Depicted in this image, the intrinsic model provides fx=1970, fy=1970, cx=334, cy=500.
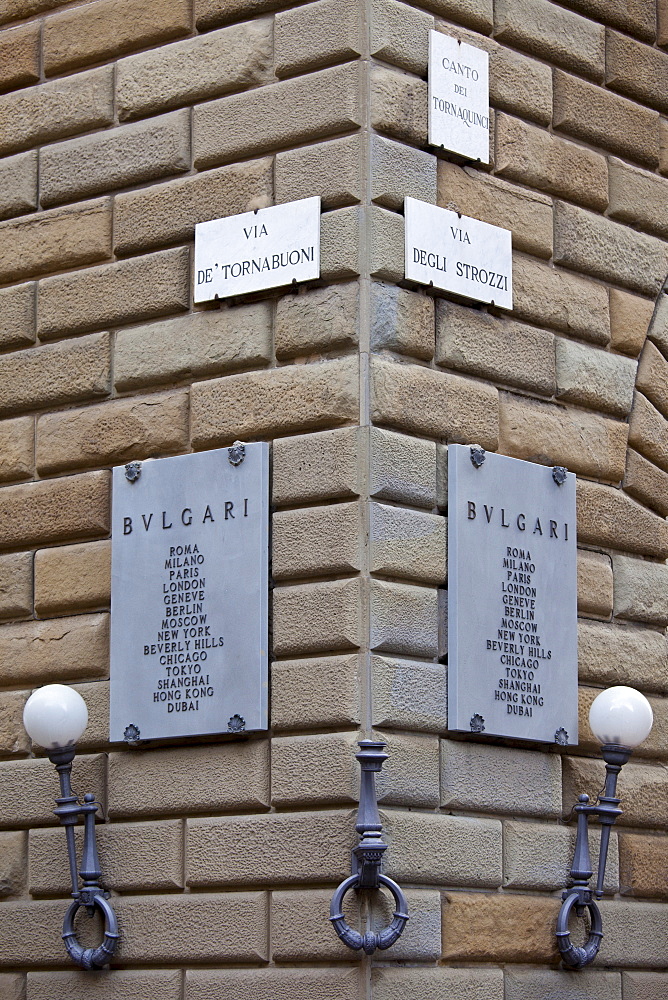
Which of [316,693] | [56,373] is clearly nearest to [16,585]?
[56,373]

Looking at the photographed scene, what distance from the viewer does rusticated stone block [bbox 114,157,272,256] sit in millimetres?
7609

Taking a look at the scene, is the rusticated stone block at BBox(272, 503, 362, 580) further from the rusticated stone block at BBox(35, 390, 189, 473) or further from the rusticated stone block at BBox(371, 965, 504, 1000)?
the rusticated stone block at BBox(371, 965, 504, 1000)

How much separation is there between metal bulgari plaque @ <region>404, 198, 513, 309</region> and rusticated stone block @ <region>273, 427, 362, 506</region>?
2.32ft

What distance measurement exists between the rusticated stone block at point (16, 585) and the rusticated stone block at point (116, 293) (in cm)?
95

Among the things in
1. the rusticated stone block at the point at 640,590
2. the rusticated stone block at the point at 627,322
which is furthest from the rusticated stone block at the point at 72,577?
the rusticated stone block at the point at 627,322

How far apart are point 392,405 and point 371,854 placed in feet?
5.31

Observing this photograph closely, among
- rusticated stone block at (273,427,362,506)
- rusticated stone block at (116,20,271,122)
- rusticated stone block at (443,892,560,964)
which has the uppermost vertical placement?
rusticated stone block at (116,20,271,122)

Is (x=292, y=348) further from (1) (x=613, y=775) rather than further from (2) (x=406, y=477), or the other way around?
(1) (x=613, y=775)

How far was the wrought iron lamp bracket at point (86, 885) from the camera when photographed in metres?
7.24

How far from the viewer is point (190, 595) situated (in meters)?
7.33

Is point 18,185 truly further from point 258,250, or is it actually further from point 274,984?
point 274,984

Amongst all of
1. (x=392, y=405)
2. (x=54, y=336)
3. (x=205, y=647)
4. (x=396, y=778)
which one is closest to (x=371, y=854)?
(x=396, y=778)

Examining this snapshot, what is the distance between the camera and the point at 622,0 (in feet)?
28.3

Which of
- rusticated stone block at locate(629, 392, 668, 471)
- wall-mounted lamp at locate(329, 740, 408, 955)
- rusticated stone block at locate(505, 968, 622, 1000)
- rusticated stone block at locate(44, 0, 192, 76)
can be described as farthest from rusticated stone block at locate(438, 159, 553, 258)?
rusticated stone block at locate(505, 968, 622, 1000)
